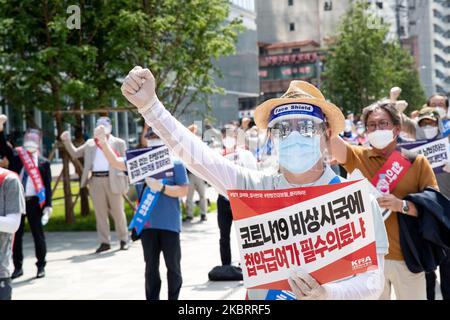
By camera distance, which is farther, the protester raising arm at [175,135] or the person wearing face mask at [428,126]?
the person wearing face mask at [428,126]

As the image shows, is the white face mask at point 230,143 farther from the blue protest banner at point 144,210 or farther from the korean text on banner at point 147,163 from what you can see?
the blue protest banner at point 144,210

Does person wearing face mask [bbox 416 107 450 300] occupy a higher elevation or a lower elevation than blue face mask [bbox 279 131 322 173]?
lower

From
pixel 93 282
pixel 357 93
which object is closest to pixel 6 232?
pixel 93 282

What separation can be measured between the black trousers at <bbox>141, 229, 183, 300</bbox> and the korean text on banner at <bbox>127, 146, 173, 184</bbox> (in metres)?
0.63

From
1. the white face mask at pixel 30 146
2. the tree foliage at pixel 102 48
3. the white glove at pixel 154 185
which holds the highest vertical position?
the tree foliage at pixel 102 48

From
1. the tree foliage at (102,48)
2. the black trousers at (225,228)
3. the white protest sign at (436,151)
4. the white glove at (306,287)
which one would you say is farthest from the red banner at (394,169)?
the tree foliage at (102,48)

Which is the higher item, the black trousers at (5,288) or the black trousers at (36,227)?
the black trousers at (5,288)

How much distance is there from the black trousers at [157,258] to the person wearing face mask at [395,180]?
2299 millimetres

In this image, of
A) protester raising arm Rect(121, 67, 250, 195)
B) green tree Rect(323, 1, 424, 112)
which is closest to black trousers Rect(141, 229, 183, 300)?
protester raising arm Rect(121, 67, 250, 195)

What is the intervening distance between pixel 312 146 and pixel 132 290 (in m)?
6.28

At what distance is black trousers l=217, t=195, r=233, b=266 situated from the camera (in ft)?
30.8

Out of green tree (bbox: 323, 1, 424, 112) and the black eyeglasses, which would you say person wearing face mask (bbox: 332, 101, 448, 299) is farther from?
green tree (bbox: 323, 1, 424, 112)

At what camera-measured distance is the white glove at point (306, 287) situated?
8.45ft
